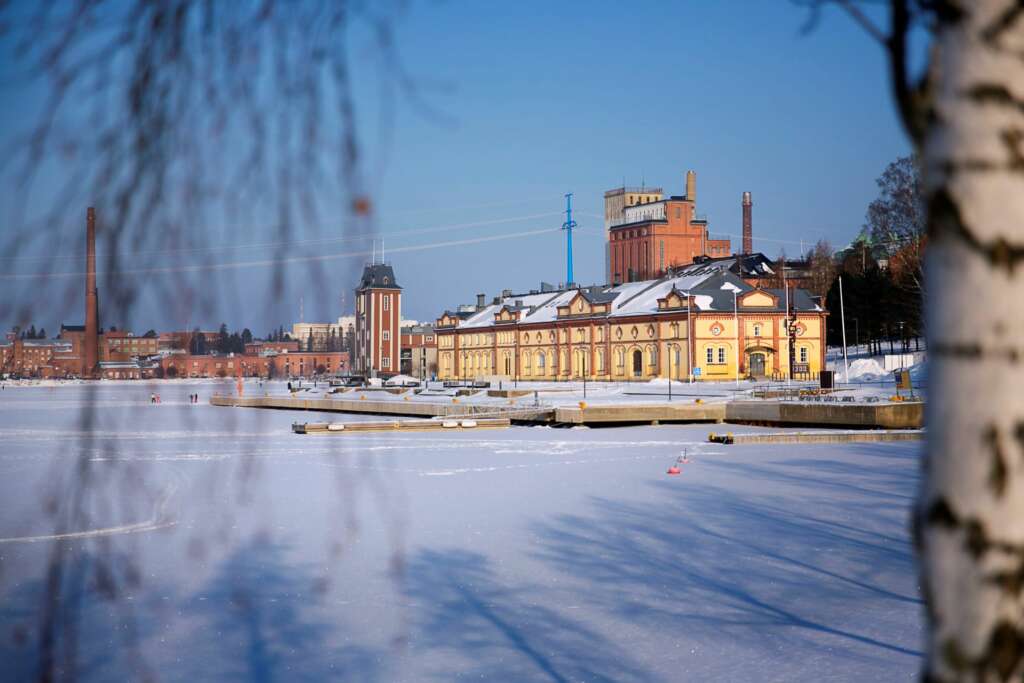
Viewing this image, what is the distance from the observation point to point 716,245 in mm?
129625

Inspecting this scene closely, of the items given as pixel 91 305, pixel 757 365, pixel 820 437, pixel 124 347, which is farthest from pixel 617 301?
pixel 91 305

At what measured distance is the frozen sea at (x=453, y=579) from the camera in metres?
4.60

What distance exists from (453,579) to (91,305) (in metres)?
9.14

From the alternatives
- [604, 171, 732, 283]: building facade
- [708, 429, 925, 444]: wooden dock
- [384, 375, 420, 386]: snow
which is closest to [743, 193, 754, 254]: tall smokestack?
[604, 171, 732, 283]: building facade

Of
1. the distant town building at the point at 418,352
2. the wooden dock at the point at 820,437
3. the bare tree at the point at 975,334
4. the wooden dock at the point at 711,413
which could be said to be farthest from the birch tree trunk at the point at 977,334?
the distant town building at the point at 418,352

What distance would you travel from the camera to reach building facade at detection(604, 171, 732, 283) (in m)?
114

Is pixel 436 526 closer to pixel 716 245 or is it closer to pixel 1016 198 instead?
pixel 1016 198

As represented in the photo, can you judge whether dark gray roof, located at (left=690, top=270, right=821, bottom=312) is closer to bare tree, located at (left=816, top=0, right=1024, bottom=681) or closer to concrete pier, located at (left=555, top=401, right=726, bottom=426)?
concrete pier, located at (left=555, top=401, right=726, bottom=426)

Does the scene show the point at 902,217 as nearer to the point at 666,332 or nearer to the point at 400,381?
the point at 666,332

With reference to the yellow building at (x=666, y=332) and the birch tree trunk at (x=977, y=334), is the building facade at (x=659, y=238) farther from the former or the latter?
the birch tree trunk at (x=977, y=334)

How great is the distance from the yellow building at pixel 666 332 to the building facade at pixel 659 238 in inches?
1058

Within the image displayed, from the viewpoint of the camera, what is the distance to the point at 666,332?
6788 cm

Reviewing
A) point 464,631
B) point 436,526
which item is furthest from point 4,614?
point 436,526

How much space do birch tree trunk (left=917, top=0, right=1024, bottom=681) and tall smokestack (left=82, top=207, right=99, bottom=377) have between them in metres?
1.61
